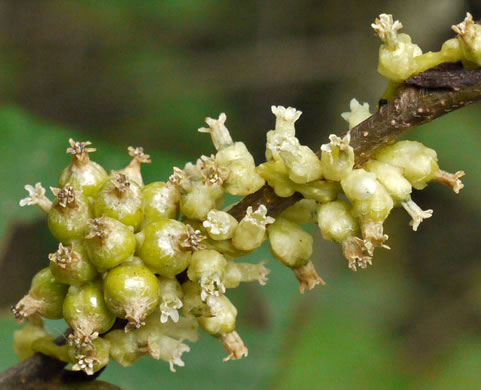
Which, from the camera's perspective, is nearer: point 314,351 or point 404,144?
point 404,144

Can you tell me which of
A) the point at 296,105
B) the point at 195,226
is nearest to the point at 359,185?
the point at 195,226

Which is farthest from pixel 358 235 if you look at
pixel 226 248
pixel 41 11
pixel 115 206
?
pixel 41 11

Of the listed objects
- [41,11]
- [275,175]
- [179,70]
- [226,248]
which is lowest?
[226,248]

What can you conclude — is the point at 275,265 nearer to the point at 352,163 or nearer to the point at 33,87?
the point at 352,163

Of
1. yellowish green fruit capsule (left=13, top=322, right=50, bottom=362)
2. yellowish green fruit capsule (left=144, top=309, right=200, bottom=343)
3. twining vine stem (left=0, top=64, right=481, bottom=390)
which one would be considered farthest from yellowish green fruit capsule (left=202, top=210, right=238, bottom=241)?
yellowish green fruit capsule (left=13, top=322, right=50, bottom=362)

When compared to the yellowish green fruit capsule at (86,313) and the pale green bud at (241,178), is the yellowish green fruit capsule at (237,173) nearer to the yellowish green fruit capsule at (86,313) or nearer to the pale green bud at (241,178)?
the pale green bud at (241,178)

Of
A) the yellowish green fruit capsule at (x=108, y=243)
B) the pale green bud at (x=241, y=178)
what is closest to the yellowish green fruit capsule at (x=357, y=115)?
the pale green bud at (x=241, y=178)

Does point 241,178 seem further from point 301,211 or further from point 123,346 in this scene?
point 123,346

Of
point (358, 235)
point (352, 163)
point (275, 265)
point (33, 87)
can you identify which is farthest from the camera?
point (33, 87)
